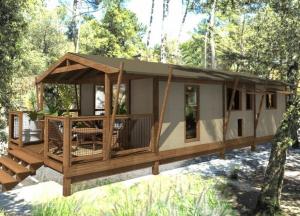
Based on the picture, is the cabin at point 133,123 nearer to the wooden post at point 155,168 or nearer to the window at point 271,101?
the wooden post at point 155,168

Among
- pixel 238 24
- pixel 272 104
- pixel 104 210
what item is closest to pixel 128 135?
pixel 104 210

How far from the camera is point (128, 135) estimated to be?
11.5m

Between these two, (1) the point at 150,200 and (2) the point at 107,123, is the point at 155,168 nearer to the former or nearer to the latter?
(2) the point at 107,123

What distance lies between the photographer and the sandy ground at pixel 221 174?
31.2ft

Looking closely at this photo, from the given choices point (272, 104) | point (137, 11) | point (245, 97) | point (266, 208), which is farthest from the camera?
point (137, 11)

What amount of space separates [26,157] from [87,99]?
5238 mm

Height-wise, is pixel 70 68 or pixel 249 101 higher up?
pixel 70 68

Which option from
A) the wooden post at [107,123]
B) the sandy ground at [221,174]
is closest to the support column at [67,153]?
the sandy ground at [221,174]

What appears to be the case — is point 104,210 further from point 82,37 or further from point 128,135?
point 82,37

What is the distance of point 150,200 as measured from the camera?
759cm

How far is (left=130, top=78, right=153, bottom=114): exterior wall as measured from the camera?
11.3 meters

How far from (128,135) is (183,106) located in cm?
226

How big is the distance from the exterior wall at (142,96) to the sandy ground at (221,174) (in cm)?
217

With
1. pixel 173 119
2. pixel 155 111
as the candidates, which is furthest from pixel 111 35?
pixel 155 111
